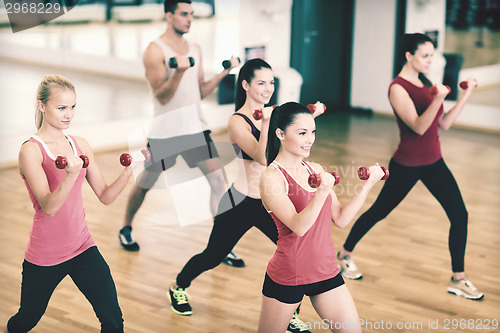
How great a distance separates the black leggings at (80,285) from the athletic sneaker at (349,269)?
6.08 ft

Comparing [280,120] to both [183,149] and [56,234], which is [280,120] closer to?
[56,234]

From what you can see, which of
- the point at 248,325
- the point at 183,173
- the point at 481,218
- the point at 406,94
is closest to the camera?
the point at 248,325

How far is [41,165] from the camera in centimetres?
262

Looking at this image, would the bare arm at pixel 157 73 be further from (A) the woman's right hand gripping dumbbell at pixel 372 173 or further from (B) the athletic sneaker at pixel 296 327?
(A) the woman's right hand gripping dumbbell at pixel 372 173

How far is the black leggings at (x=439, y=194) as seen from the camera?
12.7 feet

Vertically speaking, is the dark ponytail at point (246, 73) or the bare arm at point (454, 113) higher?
the dark ponytail at point (246, 73)

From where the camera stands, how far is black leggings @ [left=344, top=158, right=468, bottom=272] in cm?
388

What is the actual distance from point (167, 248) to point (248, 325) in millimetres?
1256

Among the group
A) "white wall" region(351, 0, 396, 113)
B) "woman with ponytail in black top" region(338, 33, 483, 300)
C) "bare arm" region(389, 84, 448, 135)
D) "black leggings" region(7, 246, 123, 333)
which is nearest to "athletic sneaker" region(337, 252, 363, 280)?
"woman with ponytail in black top" region(338, 33, 483, 300)

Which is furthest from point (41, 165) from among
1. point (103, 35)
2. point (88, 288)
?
point (103, 35)

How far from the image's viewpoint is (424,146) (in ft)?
12.8

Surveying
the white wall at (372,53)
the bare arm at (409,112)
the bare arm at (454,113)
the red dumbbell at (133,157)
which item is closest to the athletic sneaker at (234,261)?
the bare arm at (409,112)

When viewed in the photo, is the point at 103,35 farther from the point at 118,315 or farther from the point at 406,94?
the point at 118,315

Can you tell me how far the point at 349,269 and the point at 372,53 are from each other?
5679mm
